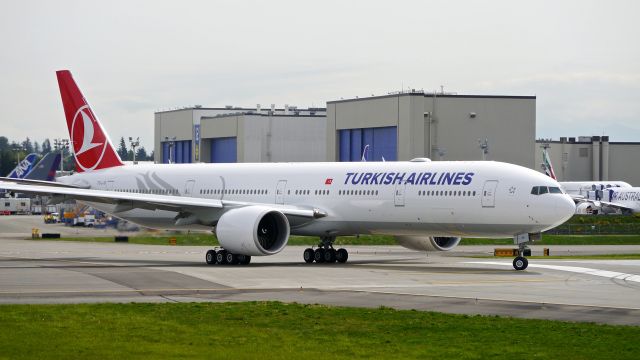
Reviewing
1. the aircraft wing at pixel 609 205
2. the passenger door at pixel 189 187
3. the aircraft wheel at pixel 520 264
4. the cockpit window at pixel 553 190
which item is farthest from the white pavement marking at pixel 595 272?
the aircraft wing at pixel 609 205

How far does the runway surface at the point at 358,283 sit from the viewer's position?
1017 inches

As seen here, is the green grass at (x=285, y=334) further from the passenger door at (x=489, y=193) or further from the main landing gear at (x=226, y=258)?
the main landing gear at (x=226, y=258)

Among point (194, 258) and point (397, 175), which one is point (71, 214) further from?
point (397, 175)

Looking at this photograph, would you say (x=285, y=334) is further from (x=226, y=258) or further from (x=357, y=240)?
(x=357, y=240)

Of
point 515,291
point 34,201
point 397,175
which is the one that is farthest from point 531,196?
point 34,201

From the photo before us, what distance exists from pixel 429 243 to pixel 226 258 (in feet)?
30.3

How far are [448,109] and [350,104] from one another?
10929 mm

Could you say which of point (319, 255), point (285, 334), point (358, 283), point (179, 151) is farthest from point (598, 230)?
point (179, 151)

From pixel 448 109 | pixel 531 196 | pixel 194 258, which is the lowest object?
pixel 194 258

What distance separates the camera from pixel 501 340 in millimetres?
19391

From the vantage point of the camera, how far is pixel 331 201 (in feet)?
145

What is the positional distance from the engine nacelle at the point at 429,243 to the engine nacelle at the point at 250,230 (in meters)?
6.66

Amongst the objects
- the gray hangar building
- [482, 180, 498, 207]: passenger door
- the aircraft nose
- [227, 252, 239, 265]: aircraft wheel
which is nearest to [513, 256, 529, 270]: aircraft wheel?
the aircraft nose

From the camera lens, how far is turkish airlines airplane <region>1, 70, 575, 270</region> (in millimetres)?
38812
